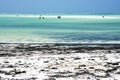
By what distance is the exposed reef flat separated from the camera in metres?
14.5

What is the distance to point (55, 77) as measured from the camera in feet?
47.0

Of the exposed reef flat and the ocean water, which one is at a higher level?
the exposed reef flat

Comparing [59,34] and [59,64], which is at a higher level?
[59,64]

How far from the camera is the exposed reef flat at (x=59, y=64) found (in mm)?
14509

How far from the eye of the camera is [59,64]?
1741 cm

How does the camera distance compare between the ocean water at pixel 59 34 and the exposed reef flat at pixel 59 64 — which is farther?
the ocean water at pixel 59 34

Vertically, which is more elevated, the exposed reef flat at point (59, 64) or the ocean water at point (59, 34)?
the exposed reef flat at point (59, 64)

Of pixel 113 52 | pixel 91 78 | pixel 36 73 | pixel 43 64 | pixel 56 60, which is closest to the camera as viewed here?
pixel 91 78

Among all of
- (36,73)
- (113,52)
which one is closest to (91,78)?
(36,73)

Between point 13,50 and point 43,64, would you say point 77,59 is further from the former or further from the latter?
point 13,50

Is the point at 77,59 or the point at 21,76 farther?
the point at 77,59

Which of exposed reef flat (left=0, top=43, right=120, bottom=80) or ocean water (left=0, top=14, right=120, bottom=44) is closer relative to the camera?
exposed reef flat (left=0, top=43, right=120, bottom=80)

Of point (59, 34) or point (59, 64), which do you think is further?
point (59, 34)

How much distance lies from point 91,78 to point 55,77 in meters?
1.67
